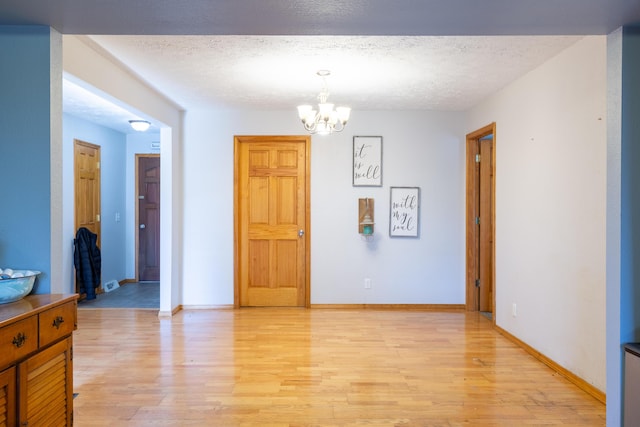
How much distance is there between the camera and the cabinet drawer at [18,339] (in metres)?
1.62

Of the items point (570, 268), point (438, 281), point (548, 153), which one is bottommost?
point (438, 281)

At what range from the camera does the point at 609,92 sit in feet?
7.29

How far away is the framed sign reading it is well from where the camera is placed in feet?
17.3

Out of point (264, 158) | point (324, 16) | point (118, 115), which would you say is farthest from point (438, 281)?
point (118, 115)

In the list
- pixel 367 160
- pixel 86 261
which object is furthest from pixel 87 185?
pixel 367 160

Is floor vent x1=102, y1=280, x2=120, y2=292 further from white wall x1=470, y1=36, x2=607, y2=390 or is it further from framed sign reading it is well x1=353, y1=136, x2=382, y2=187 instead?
white wall x1=470, y1=36, x2=607, y2=390

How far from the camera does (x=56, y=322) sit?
77.2 inches

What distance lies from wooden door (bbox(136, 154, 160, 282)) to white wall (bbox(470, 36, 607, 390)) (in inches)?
204

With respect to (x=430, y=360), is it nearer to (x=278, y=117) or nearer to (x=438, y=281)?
(x=438, y=281)

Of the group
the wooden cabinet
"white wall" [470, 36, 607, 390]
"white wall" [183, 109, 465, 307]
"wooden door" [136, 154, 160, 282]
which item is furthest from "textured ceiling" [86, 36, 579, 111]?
"wooden door" [136, 154, 160, 282]

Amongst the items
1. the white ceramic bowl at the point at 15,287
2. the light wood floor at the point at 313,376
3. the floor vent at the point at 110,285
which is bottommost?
the light wood floor at the point at 313,376

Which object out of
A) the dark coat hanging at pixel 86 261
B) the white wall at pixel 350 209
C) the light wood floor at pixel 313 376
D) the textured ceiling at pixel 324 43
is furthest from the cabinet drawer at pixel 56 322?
the dark coat hanging at pixel 86 261

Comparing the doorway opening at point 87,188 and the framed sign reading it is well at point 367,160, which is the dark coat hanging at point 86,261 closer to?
the doorway opening at point 87,188

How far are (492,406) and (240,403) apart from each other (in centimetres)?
159
